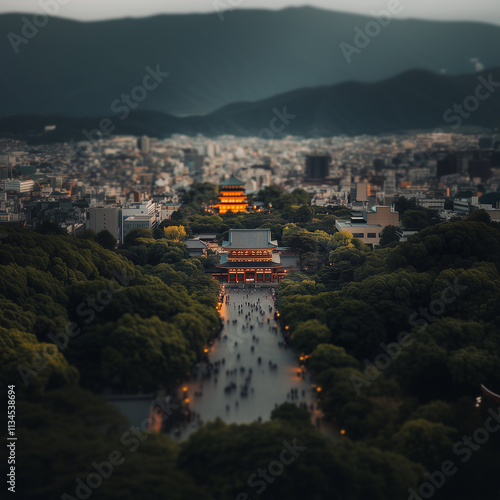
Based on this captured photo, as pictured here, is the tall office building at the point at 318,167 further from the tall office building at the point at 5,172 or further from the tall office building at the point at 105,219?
the tall office building at the point at 105,219

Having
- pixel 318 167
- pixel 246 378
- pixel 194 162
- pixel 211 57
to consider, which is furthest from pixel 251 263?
pixel 211 57

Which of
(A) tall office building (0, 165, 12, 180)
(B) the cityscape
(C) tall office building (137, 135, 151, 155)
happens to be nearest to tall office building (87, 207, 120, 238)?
(B) the cityscape

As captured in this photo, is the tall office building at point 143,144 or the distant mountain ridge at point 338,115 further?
the tall office building at point 143,144

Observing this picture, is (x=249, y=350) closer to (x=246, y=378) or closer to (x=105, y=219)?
(x=246, y=378)

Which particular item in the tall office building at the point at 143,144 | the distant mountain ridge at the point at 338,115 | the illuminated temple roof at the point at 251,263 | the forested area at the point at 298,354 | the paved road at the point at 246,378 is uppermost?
the distant mountain ridge at the point at 338,115

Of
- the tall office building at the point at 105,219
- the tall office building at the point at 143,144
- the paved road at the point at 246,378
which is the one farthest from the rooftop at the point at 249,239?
the tall office building at the point at 143,144

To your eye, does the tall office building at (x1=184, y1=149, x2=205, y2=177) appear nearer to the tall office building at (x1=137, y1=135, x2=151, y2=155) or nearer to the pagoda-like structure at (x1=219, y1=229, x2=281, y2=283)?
the tall office building at (x1=137, y1=135, x2=151, y2=155)
